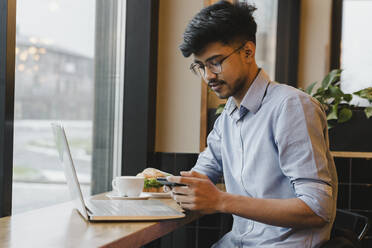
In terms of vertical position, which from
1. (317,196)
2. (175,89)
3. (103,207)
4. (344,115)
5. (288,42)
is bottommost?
(103,207)

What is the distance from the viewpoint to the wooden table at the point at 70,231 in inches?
45.9

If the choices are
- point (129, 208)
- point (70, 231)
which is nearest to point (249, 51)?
point (129, 208)

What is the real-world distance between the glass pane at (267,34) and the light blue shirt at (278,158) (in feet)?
7.33

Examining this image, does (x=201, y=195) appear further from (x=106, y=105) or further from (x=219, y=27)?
(x=106, y=105)

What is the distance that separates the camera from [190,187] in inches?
55.4

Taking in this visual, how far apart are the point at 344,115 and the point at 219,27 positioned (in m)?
1.35

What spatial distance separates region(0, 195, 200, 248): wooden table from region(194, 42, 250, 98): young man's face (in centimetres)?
45

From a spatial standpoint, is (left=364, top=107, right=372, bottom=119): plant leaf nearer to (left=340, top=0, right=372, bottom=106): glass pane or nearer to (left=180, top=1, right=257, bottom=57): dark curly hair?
(left=180, top=1, right=257, bottom=57): dark curly hair

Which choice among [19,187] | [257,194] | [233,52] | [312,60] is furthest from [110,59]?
[312,60]

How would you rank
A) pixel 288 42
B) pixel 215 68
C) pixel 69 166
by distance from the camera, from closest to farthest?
pixel 69 166 → pixel 215 68 → pixel 288 42

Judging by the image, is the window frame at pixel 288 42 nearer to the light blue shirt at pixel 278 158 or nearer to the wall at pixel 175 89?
the wall at pixel 175 89

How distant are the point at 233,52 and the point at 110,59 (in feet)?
4.01

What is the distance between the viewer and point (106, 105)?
104 inches

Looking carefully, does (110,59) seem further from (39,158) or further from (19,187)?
(19,187)
